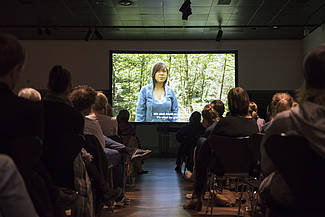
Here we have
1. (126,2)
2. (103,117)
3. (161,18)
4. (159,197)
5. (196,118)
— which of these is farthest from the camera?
(161,18)

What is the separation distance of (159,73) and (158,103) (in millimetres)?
828

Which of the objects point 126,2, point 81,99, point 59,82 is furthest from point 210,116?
point 126,2

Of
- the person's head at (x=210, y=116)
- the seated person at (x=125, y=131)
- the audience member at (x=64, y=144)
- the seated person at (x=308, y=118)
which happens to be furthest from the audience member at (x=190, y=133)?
the seated person at (x=308, y=118)

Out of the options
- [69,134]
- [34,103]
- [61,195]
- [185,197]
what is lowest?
[185,197]

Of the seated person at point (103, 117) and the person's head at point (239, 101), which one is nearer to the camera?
the person's head at point (239, 101)

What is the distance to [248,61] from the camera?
9.85m

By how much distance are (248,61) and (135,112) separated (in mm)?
3436

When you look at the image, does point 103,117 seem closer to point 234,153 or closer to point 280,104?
point 234,153

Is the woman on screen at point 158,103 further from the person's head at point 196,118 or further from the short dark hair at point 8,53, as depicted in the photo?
the short dark hair at point 8,53

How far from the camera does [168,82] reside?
937 cm

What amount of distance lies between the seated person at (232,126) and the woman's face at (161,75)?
19.1ft

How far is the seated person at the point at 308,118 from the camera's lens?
58.0 inches

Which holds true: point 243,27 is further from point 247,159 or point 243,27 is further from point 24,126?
point 24,126

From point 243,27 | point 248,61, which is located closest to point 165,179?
point 243,27
